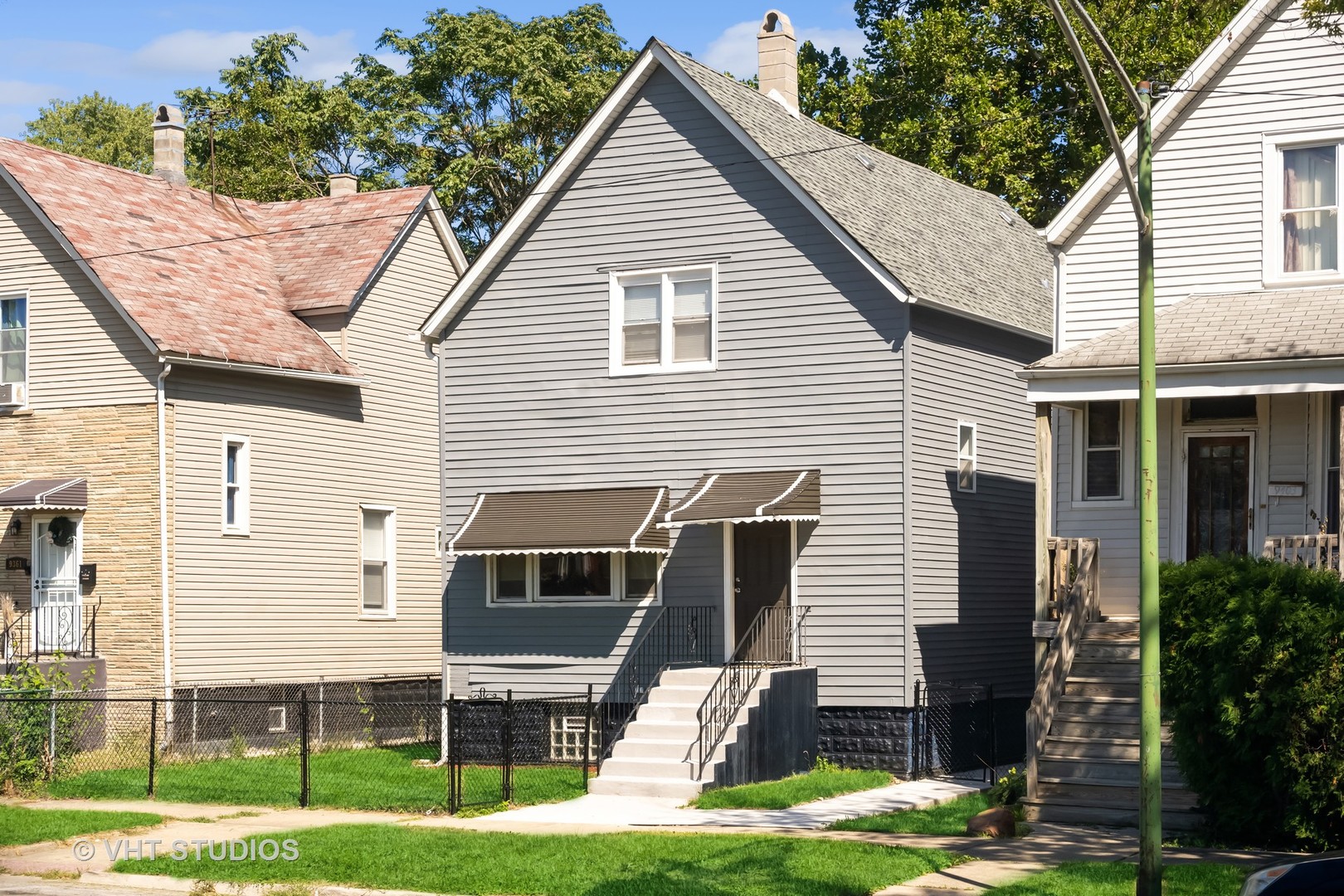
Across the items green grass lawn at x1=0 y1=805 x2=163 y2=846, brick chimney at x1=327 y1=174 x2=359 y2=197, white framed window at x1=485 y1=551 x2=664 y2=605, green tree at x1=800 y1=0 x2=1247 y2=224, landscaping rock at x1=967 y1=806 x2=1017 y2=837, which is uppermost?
green tree at x1=800 y1=0 x2=1247 y2=224

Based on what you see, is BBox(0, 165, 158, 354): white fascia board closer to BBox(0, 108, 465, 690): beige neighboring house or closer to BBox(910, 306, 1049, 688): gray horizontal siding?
BBox(0, 108, 465, 690): beige neighboring house

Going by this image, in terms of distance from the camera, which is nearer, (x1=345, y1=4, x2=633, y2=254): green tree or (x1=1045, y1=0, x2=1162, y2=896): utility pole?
(x1=1045, y1=0, x2=1162, y2=896): utility pole

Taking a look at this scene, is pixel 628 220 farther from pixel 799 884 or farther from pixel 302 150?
pixel 302 150

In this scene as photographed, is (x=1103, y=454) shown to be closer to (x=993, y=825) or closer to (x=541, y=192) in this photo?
(x=993, y=825)

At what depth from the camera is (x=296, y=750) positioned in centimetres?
2598

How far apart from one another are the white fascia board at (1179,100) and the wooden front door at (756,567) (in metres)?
5.39

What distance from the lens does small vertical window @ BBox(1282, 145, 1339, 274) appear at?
64.0 feet

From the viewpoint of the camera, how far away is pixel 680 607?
22.7 meters

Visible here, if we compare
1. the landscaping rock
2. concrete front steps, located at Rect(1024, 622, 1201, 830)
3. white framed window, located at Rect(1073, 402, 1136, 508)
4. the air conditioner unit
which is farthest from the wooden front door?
the air conditioner unit

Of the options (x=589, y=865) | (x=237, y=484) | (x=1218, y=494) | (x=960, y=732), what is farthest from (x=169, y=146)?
(x=589, y=865)

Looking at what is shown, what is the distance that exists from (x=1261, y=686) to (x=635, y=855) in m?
5.71

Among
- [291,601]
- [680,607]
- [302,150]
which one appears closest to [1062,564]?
[680,607]

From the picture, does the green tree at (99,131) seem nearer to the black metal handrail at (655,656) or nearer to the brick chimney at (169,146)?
the brick chimney at (169,146)

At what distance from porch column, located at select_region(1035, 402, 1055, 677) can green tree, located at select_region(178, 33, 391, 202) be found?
29039mm
